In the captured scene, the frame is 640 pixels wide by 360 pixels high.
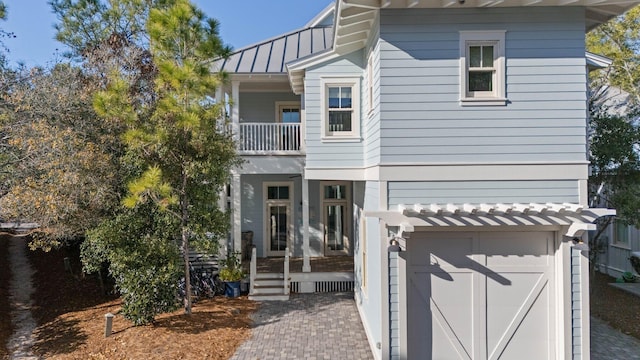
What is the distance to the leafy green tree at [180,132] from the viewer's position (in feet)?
23.9

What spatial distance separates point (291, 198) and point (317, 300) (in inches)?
171

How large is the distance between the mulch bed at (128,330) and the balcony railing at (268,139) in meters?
4.56

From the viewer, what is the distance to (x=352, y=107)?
26.5 ft

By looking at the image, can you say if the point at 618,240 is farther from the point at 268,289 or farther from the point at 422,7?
the point at 268,289

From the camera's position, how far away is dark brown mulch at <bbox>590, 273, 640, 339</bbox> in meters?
7.96

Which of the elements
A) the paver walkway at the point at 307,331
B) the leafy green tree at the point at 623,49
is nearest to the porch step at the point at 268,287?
the paver walkway at the point at 307,331

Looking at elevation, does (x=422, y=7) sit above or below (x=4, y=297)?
above

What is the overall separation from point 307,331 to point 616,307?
27.6 feet

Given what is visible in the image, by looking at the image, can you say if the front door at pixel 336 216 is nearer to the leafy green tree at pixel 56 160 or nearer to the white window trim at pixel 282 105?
the white window trim at pixel 282 105

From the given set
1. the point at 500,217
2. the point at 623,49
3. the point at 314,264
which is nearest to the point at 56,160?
the point at 314,264

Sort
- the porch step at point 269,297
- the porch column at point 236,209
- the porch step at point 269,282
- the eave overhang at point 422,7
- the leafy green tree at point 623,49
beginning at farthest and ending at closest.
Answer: the leafy green tree at point 623,49, the porch column at point 236,209, the porch step at point 269,282, the porch step at point 269,297, the eave overhang at point 422,7

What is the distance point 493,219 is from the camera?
5.44 m

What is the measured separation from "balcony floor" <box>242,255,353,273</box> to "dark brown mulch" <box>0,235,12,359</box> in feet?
18.9

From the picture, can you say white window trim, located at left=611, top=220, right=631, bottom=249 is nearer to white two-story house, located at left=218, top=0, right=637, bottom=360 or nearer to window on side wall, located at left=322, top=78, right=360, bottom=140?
white two-story house, located at left=218, top=0, right=637, bottom=360
